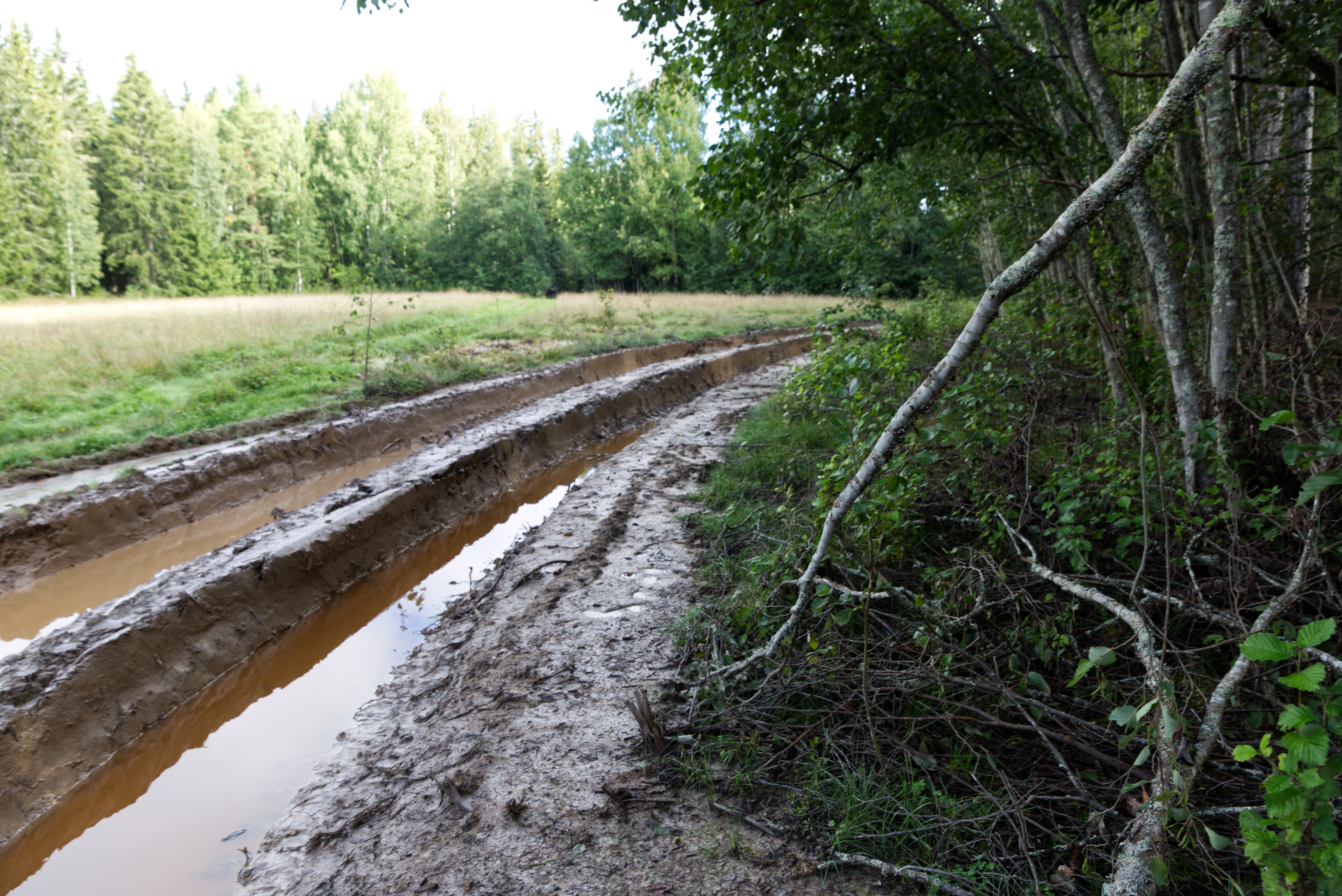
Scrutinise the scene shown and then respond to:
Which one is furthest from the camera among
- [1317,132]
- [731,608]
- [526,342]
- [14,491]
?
[526,342]

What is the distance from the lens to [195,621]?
4035 mm

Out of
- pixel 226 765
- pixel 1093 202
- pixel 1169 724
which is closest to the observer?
pixel 1169 724

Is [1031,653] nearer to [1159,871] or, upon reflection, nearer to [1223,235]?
[1159,871]

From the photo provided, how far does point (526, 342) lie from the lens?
49.1 ft

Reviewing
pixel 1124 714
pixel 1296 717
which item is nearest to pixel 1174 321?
pixel 1124 714

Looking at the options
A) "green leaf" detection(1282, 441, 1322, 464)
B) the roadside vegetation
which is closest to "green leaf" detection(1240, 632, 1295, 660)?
the roadside vegetation

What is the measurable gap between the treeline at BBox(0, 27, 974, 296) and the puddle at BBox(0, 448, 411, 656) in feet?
68.3

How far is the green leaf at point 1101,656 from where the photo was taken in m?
1.79

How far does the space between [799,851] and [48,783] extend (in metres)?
3.67

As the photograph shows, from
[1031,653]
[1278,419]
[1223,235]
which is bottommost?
[1031,653]

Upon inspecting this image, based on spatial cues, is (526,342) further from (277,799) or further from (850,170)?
(277,799)

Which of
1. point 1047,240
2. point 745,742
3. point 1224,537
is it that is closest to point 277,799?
point 745,742

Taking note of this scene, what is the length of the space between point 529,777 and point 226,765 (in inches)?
76.8

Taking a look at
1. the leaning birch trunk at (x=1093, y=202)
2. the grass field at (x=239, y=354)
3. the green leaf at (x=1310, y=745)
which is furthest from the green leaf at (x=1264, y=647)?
the grass field at (x=239, y=354)
